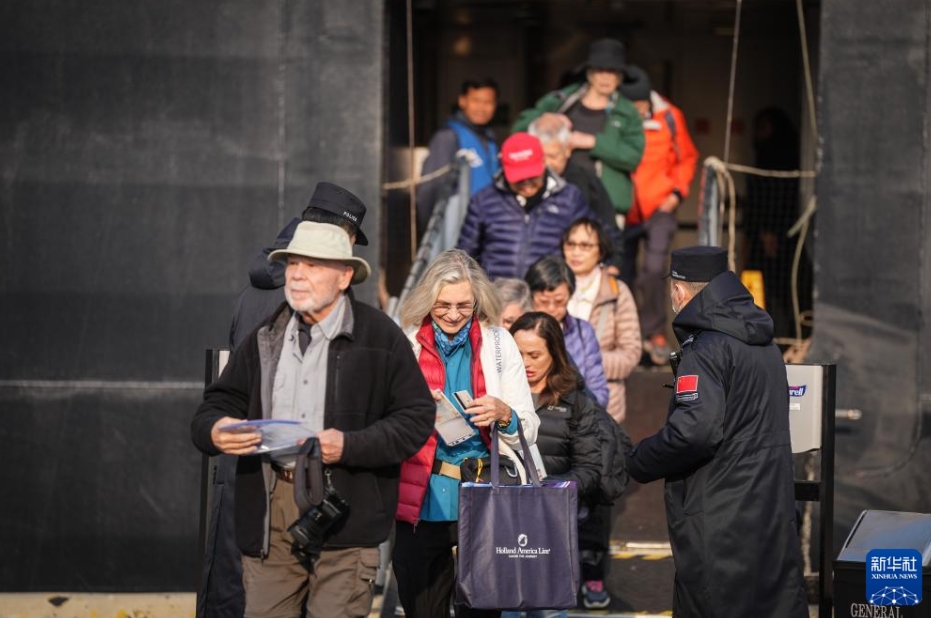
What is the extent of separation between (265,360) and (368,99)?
4137mm

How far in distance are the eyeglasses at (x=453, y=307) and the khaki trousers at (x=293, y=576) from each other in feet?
3.74

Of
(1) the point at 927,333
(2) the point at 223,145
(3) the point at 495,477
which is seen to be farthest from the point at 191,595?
(1) the point at 927,333

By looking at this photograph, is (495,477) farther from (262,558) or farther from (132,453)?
(132,453)

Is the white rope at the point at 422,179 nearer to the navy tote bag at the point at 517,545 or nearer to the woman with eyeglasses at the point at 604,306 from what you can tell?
the woman with eyeglasses at the point at 604,306

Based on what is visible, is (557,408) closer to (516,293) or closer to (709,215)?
(516,293)

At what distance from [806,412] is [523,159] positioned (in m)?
2.91

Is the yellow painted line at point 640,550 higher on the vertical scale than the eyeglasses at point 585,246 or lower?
lower

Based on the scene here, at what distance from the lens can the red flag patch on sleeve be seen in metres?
5.41

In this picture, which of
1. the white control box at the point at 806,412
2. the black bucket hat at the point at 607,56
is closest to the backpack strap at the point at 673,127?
the black bucket hat at the point at 607,56

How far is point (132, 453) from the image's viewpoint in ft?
28.7

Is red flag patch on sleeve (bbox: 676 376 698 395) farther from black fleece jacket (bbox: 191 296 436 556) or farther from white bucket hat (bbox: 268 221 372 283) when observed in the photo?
white bucket hat (bbox: 268 221 372 283)

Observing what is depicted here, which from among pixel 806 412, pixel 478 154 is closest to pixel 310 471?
pixel 806 412

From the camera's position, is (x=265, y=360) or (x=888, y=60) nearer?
(x=265, y=360)

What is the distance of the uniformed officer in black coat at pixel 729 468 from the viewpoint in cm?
543
